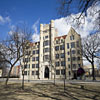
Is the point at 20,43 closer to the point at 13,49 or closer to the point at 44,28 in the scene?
the point at 13,49

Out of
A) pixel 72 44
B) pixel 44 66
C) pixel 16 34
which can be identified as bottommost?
pixel 44 66

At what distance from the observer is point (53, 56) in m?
48.2

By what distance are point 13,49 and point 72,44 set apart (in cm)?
3173

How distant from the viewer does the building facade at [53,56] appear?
45341 mm

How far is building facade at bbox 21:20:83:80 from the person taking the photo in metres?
45.3

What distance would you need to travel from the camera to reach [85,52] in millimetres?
36438

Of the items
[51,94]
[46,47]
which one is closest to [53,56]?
[46,47]

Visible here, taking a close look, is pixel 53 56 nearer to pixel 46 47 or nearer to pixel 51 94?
pixel 46 47

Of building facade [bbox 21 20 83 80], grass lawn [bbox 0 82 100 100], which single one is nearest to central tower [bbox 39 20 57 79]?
building facade [bbox 21 20 83 80]

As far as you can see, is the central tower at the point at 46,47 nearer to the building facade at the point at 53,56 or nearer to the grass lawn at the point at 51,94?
the building facade at the point at 53,56

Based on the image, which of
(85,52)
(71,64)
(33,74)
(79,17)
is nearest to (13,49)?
(79,17)

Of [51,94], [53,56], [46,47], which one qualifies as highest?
[46,47]

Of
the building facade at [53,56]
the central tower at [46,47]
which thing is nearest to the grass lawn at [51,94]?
the building facade at [53,56]

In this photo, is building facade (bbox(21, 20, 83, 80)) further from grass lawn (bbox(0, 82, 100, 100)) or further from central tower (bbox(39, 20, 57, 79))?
grass lawn (bbox(0, 82, 100, 100))
